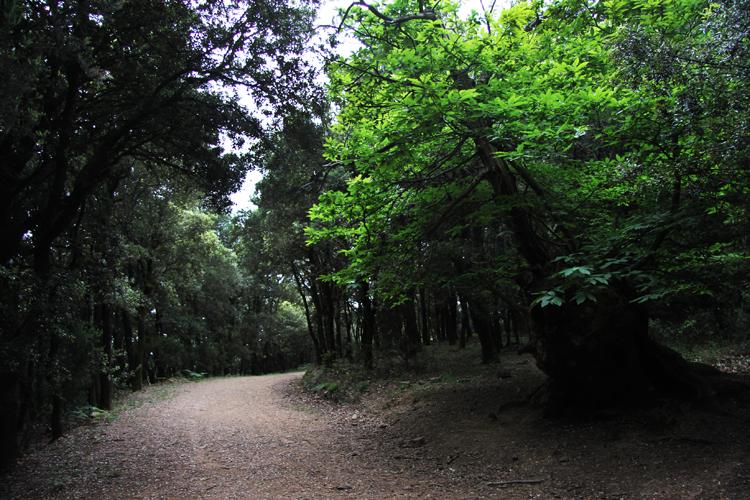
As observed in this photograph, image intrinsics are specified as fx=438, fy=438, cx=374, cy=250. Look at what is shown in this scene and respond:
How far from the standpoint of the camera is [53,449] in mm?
9906

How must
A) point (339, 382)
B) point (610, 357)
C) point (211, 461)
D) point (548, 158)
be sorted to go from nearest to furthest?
point (548, 158)
point (610, 357)
point (211, 461)
point (339, 382)

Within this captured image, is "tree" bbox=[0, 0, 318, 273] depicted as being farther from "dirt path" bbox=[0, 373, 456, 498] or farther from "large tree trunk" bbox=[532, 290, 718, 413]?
"large tree trunk" bbox=[532, 290, 718, 413]

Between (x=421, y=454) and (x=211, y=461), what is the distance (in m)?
3.73

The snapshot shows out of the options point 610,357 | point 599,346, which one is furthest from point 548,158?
point 610,357

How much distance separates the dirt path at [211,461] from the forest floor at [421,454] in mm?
37

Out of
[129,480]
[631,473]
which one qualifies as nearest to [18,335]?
[129,480]

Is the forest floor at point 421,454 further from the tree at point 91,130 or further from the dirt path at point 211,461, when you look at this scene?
the tree at point 91,130

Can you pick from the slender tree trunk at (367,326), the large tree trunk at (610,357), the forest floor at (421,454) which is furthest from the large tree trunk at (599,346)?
the slender tree trunk at (367,326)

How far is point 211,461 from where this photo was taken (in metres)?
7.80

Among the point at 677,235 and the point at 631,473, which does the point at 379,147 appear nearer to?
the point at 677,235

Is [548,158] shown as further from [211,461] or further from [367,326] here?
[367,326]

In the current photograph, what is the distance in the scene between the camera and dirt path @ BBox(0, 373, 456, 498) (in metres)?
6.30

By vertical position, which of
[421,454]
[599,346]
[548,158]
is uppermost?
[548,158]

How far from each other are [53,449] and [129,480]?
14.7 ft
